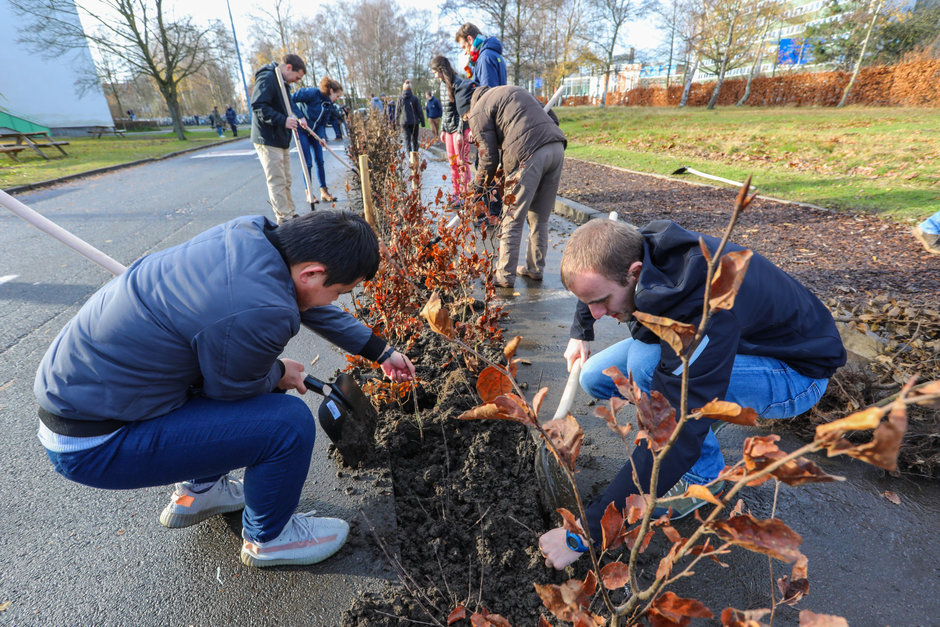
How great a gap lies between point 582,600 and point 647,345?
123cm

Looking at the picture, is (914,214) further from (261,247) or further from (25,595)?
(25,595)

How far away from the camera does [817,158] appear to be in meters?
8.81

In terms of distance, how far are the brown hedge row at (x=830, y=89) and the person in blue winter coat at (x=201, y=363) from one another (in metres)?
27.1

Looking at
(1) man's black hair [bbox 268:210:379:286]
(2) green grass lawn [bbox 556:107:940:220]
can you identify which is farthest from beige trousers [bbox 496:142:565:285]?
(2) green grass lawn [bbox 556:107:940:220]

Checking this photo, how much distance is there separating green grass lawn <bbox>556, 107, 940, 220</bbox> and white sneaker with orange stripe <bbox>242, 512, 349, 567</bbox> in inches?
250

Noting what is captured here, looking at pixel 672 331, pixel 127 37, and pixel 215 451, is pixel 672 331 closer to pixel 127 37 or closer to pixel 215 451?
pixel 215 451

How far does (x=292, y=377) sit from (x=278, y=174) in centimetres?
449

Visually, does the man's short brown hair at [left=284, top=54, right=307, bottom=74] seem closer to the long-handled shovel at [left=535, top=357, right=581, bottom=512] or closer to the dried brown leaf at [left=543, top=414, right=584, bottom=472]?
the long-handled shovel at [left=535, top=357, right=581, bottom=512]

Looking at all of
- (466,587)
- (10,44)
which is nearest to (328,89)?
(466,587)

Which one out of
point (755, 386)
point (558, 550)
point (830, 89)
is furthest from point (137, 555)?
point (830, 89)

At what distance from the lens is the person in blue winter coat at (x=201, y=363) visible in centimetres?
135

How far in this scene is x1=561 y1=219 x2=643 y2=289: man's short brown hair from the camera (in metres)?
1.49

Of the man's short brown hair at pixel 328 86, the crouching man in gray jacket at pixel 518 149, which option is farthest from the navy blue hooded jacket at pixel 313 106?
the crouching man in gray jacket at pixel 518 149

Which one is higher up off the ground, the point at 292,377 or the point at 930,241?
the point at 292,377
